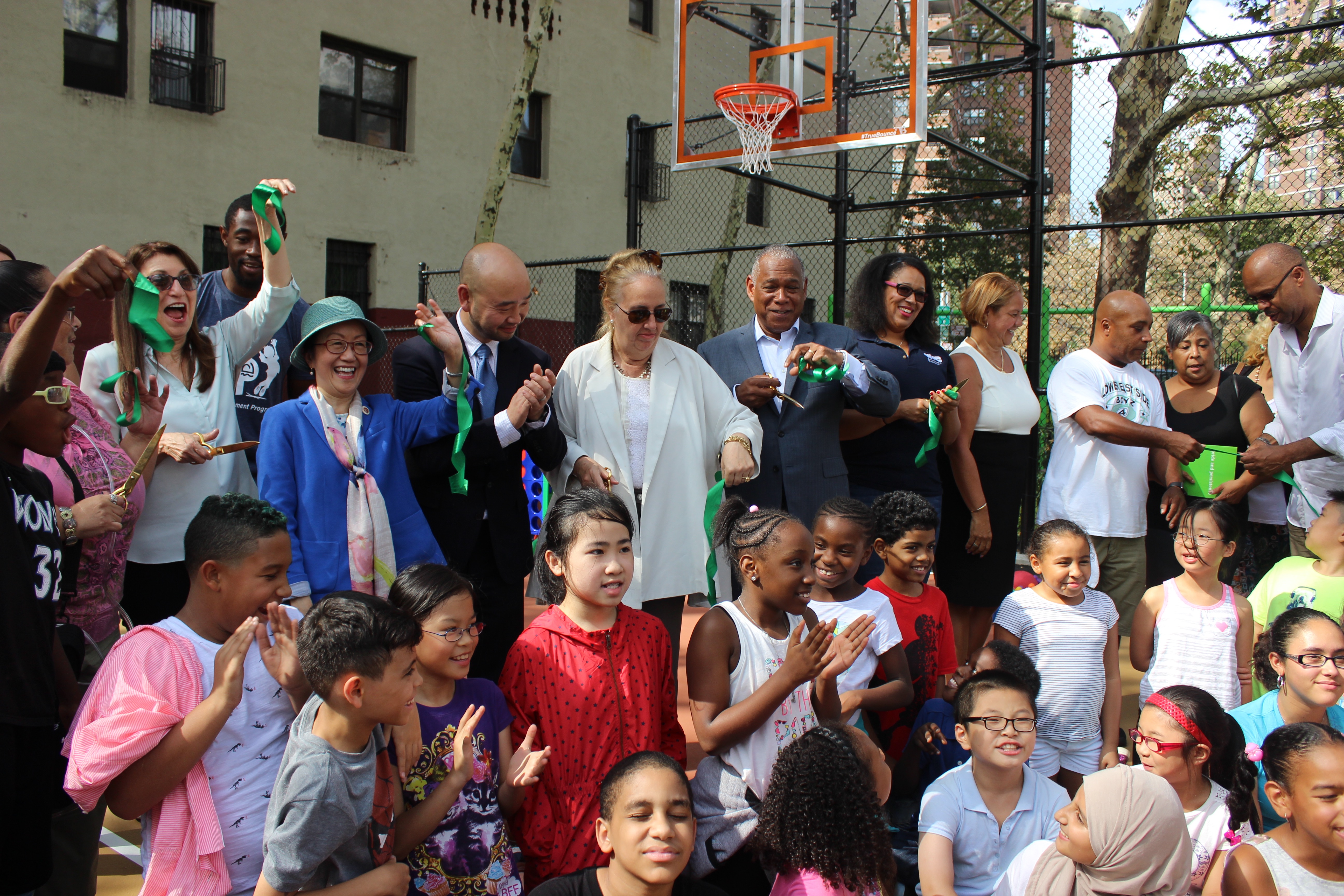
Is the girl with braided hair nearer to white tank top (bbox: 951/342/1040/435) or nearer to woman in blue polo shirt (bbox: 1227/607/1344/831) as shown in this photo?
woman in blue polo shirt (bbox: 1227/607/1344/831)

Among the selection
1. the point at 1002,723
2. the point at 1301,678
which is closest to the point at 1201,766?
the point at 1301,678

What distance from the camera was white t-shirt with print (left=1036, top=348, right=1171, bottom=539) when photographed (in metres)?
4.21

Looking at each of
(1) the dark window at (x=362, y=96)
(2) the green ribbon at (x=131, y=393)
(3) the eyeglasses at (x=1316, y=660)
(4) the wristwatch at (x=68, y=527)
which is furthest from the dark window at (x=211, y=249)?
(3) the eyeglasses at (x=1316, y=660)

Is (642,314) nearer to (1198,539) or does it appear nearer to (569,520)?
(569,520)

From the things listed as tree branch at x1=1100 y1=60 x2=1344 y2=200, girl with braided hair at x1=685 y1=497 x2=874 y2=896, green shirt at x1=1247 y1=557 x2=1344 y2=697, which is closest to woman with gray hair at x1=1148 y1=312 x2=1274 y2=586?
green shirt at x1=1247 y1=557 x2=1344 y2=697

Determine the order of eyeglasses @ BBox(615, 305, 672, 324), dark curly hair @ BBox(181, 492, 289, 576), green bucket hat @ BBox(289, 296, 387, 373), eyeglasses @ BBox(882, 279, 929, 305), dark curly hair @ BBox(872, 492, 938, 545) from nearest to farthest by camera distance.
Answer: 1. dark curly hair @ BBox(181, 492, 289, 576)
2. green bucket hat @ BBox(289, 296, 387, 373)
3. eyeglasses @ BBox(615, 305, 672, 324)
4. dark curly hair @ BBox(872, 492, 938, 545)
5. eyeglasses @ BBox(882, 279, 929, 305)

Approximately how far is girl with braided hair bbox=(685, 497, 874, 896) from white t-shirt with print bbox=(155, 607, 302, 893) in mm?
1050

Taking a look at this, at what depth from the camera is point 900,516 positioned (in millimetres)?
3547

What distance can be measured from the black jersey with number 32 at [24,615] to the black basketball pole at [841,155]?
16.6ft

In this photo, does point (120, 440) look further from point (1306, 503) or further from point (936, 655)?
point (1306, 503)

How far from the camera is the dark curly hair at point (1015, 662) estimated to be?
10.6 ft

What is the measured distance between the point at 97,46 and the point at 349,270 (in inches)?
149

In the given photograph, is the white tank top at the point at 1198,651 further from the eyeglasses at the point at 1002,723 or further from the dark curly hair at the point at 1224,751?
the eyeglasses at the point at 1002,723

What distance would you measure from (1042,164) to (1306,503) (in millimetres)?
2917
